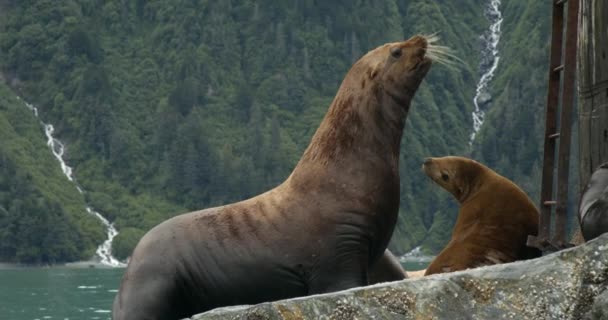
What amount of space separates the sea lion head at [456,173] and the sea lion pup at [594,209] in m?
2.84

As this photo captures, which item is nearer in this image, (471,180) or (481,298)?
(481,298)

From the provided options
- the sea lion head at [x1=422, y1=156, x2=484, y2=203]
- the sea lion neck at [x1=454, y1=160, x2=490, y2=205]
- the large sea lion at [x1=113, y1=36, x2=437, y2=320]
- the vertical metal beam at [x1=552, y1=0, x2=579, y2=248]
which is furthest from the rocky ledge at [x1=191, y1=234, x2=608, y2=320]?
the sea lion head at [x1=422, y1=156, x2=484, y2=203]

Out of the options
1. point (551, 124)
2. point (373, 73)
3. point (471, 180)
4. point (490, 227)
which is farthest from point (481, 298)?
point (471, 180)

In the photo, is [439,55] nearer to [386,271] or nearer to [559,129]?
[559,129]

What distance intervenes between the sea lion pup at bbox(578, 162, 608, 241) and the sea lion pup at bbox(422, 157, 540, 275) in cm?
172

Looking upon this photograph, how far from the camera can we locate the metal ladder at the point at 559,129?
7227 millimetres

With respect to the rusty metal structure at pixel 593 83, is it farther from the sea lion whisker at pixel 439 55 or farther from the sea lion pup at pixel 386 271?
the sea lion pup at pixel 386 271

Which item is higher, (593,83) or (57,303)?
(593,83)

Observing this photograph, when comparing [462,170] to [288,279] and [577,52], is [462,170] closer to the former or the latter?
[577,52]

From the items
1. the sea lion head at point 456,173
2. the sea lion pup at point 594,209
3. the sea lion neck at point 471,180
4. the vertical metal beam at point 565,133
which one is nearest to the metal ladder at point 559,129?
the vertical metal beam at point 565,133

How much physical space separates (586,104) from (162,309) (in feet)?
10.2

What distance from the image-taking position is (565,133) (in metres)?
7.15

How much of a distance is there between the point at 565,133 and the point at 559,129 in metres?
0.11

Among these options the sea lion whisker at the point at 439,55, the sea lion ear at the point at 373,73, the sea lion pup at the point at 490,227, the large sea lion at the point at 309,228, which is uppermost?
the sea lion whisker at the point at 439,55
